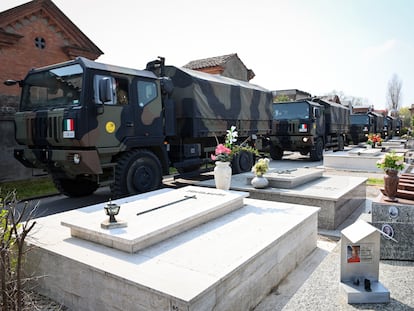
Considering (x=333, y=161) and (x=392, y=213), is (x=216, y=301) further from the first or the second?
(x=333, y=161)

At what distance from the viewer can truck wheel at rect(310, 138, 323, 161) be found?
45.9 ft

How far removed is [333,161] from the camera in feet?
39.2

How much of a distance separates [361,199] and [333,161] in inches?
218

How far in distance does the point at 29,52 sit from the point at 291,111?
9.47 metres

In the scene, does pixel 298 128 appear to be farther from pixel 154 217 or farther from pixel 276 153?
pixel 154 217

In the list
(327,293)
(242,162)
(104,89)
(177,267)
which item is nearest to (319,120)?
(242,162)

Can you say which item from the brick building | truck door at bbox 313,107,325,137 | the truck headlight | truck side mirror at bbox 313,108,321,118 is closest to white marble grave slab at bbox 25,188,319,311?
the truck headlight

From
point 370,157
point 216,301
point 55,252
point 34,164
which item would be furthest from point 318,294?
point 370,157

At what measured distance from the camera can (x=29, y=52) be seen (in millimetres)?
9695

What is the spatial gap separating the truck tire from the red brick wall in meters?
5.36

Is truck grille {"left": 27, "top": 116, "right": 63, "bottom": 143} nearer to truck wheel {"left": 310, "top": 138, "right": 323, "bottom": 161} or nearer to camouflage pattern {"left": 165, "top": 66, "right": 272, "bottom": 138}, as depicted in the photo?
camouflage pattern {"left": 165, "top": 66, "right": 272, "bottom": 138}

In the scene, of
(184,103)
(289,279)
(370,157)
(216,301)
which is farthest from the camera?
(370,157)

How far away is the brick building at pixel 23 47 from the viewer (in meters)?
9.16

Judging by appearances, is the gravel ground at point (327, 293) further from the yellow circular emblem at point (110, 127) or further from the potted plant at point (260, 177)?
the yellow circular emblem at point (110, 127)
